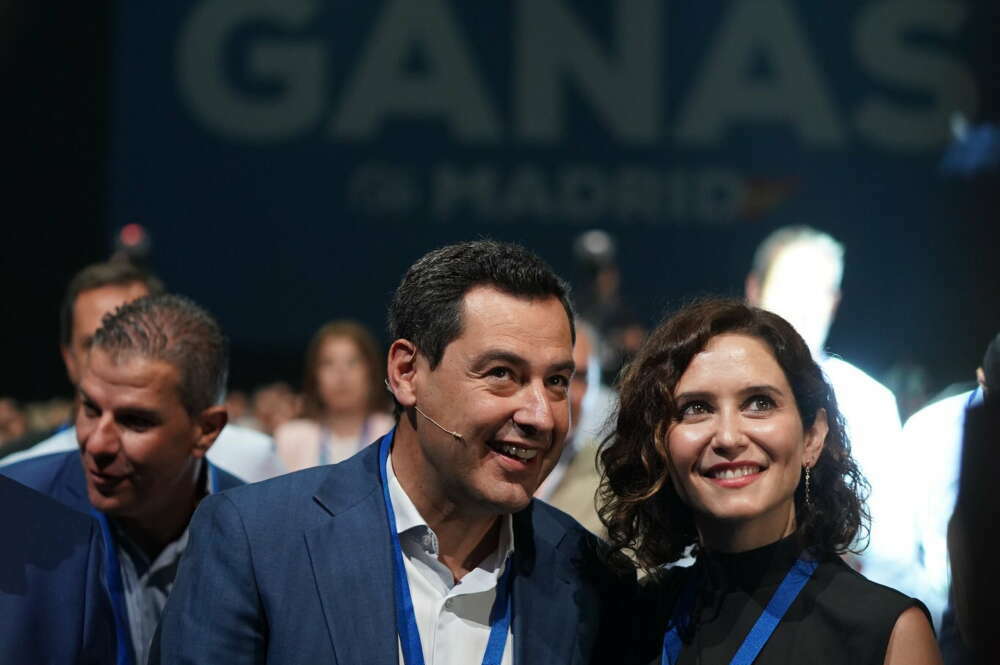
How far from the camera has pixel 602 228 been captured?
9633 millimetres

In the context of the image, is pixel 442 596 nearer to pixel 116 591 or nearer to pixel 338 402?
pixel 116 591

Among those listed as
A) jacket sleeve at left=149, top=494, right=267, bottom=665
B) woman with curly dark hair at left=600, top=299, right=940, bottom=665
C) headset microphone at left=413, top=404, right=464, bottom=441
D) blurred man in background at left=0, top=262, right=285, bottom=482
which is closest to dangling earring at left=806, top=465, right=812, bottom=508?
woman with curly dark hair at left=600, top=299, right=940, bottom=665

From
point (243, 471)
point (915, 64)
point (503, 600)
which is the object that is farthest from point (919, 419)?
point (915, 64)

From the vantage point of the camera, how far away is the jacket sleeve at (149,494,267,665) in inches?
86.6

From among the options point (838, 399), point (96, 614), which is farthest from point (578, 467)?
point (96, 614)

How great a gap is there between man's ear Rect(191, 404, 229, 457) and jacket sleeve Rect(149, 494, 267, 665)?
32.5 inches

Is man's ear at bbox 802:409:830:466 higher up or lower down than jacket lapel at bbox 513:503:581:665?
higher up

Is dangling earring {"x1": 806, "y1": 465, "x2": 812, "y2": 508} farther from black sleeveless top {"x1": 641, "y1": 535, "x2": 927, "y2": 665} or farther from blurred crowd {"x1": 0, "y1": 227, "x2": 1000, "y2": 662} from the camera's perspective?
blurred crowd {"x1": 0, "y1": 227, "x2": 1000, "y2": 662}

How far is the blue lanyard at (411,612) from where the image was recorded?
2.24 meters

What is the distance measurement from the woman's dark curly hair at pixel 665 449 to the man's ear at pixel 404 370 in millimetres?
431

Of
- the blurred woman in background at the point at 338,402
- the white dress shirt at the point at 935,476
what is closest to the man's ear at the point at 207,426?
the white dress shirt at the point at 935,476

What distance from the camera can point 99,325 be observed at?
4008mm

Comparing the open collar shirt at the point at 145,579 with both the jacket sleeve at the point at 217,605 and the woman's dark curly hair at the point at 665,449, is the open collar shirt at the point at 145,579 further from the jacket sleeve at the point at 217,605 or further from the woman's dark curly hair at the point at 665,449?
the woman's dark curly hair at the point at 665,449

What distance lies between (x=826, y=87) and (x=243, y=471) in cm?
694
